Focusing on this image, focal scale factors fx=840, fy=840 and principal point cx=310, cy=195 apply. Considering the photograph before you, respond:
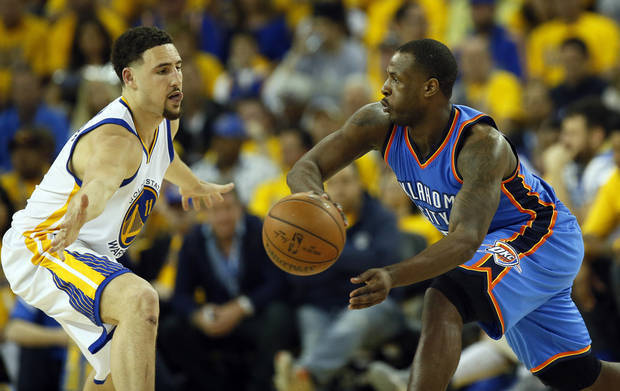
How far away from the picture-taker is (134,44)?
4.53m

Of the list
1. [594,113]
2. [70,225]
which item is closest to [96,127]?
[70,225]

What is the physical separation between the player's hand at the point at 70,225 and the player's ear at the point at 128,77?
2.86ft

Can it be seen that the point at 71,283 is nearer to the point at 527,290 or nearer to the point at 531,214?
the point at 527,290

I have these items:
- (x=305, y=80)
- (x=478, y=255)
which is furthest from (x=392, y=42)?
(x=478, y=255)

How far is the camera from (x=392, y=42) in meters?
9.57

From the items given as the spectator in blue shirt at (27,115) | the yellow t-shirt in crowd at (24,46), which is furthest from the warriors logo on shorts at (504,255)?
the yellow t-shirt in crowd at (24,46)

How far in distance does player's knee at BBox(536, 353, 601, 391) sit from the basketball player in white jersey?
6.99 feet

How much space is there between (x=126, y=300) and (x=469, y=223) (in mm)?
1674

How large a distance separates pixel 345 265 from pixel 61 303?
3005 mm

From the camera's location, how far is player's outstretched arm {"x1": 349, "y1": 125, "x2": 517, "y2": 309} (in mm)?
3562

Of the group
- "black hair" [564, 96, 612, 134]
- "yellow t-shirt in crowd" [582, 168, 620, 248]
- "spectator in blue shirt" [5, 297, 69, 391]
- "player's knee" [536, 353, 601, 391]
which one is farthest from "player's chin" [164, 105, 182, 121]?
"black hair" [564, 96, 612, 134]

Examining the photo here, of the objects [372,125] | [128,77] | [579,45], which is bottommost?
[372,125]

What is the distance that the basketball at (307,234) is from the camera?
163 inches

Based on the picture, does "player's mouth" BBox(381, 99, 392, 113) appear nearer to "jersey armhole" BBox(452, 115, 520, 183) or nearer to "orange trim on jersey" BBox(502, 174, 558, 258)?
"jersey armhole" BBox(452, 115, 520, 183)
